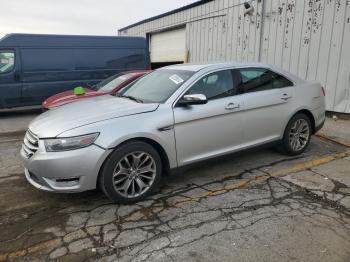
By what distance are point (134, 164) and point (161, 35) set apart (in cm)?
1462

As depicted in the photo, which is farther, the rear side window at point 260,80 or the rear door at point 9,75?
the rear door at point 9,75

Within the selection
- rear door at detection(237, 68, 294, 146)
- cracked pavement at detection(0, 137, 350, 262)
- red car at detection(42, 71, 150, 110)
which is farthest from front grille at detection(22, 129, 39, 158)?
red car at detection(42, 71, 150, 110)

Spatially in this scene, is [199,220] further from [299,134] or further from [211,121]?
[299,134]

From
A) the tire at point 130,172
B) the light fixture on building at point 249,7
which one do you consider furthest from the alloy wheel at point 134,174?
the light fixture on building at point 249,7

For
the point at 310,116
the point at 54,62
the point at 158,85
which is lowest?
the point at 310,116

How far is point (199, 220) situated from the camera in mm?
3561

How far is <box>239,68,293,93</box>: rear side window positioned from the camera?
16.1 feet

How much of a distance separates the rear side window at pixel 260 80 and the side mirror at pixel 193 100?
97 centimetres

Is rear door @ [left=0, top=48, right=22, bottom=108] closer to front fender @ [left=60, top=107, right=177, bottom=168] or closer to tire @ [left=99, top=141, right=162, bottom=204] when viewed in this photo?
front fender @ [left=60, top=107, right=177, bottom=168]

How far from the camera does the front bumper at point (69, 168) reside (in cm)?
354

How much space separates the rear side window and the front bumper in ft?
7.61

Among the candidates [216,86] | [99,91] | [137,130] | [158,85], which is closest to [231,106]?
[216,86]

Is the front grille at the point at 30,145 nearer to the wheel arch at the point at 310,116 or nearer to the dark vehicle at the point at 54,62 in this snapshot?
the wheel arch at the point at 310,116

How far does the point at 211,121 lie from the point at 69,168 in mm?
1827
